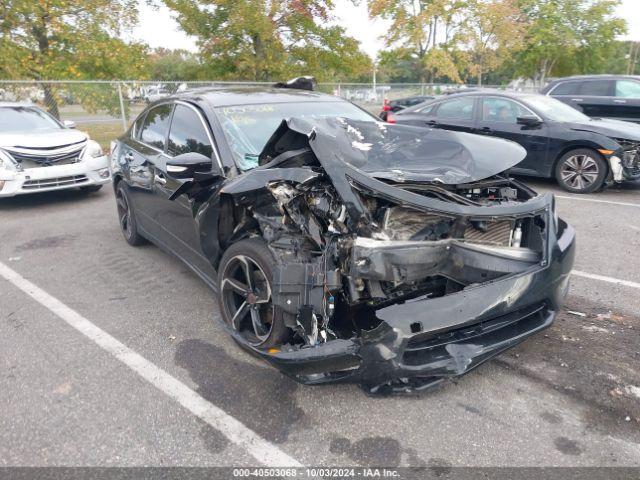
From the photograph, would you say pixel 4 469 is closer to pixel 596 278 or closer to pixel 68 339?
pixel 68 339

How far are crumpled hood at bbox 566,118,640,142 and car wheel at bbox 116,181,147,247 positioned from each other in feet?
21.0

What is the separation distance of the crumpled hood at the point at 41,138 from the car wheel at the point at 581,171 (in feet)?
25.1

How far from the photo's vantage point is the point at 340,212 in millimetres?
2619

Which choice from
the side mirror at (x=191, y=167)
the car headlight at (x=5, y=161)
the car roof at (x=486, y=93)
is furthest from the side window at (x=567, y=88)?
the car headlight at (x=5, y=161)

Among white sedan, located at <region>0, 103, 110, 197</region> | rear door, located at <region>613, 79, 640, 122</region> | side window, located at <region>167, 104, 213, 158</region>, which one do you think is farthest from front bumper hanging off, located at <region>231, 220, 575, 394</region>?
rear door, located at <region>613, 79, 640, 122</region>

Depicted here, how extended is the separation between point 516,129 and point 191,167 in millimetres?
6330

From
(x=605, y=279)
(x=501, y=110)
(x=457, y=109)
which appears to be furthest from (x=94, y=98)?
(x=605, y=279)

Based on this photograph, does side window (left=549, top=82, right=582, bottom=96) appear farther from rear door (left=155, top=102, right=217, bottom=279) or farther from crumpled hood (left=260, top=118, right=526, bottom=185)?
rear door (left=155, top=102, right=217, bottom=279)

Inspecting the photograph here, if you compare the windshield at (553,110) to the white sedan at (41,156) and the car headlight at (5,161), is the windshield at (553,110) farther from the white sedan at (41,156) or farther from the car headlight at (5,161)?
the car headlight at (5,161)

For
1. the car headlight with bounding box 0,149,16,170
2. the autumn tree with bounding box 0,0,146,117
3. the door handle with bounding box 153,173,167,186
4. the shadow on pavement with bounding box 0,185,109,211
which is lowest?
the shadow on pavement with bounding box 0,185,109,211

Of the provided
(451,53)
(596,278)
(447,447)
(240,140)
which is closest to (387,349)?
(447,447)

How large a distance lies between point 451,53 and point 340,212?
2455 cm

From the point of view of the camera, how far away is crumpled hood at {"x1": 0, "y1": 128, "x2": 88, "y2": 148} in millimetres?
7191

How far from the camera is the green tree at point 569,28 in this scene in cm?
2672
